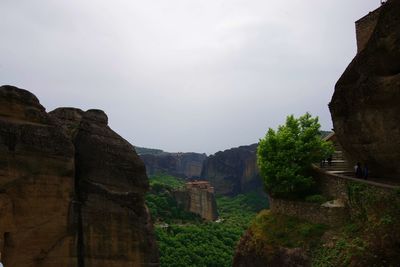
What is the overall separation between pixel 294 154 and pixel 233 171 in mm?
117919

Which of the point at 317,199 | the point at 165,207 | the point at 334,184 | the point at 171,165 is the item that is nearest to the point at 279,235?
the point at 317,199

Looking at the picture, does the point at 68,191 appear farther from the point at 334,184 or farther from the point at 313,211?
the point at 334,184

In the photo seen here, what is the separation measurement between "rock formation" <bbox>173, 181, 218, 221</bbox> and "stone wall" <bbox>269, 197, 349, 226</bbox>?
60351 mm

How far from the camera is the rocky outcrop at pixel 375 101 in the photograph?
77.2ft

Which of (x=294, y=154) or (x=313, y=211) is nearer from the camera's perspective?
(x=313, y=211)

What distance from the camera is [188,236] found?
70.2 meters

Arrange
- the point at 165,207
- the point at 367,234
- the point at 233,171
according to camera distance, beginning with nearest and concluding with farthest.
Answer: the point at 367,234
the point at 165,207
the point at 233,171

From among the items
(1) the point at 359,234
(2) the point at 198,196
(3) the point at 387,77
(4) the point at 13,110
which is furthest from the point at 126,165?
(2) the point at 198,196

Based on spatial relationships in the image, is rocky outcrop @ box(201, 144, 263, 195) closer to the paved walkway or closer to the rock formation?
the rock formation

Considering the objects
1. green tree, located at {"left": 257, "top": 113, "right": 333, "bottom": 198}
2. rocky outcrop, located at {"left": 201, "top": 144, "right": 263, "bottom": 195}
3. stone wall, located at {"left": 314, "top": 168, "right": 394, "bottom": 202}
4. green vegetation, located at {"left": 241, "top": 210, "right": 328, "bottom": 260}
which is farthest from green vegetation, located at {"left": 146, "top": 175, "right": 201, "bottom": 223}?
stone wall, located at {"left": 314, "top": 168, "right": 394, "bottom": 202}

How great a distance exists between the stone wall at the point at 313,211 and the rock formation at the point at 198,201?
60.4m

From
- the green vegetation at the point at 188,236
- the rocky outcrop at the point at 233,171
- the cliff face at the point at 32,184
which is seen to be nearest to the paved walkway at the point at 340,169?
the cliff face at the point at 32,184

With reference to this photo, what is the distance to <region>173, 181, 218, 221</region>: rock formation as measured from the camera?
3703 inches

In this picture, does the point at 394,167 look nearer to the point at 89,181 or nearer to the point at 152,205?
the point at 89,181
